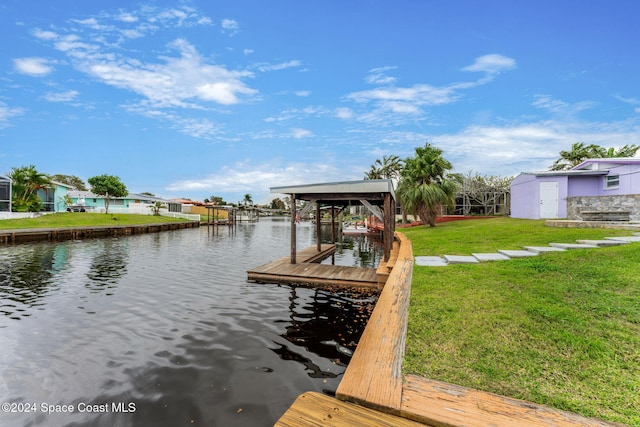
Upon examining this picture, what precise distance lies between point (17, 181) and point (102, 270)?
38.3 metres

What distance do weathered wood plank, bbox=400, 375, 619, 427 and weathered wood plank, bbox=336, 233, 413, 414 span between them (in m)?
0.18

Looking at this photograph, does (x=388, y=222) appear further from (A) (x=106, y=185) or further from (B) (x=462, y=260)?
(A) (x=106, y=185)

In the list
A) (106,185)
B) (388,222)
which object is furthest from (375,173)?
(106,185)

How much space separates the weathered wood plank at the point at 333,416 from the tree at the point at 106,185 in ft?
187

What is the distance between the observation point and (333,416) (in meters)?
2.29

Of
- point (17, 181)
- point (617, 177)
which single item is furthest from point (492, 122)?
point (17, 181)

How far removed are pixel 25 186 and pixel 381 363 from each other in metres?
53.3

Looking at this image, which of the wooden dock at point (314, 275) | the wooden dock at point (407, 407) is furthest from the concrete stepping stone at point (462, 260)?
the wooden dock at point (407, 407)

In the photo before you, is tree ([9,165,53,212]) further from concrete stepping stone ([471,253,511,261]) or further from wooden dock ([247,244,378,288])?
concrete stepping stone ([471,253,511,261])

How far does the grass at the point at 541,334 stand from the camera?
269 cm

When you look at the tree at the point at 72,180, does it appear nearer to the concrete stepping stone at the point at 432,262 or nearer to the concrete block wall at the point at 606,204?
the concrete stepping stone at the point at 432,262

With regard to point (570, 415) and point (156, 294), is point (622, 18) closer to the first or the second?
point (570, 415)

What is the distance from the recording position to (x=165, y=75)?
69.7 feet

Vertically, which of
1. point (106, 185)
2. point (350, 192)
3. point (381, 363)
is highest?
point (106, 185)
